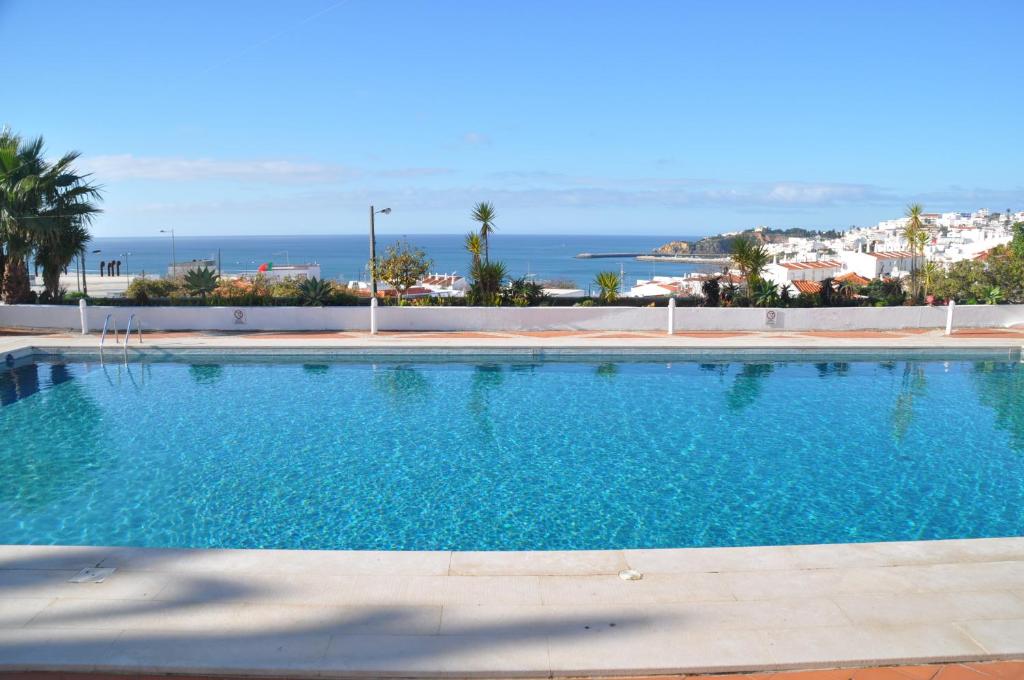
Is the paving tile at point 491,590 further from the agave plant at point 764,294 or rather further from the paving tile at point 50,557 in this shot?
the agave plant at point 764,294

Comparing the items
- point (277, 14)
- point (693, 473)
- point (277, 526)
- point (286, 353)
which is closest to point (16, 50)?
point (277, 14)

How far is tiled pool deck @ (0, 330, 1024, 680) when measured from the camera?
156 inches

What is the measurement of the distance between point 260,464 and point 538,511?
3567 millimetres

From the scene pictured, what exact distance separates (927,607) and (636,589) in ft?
5.95

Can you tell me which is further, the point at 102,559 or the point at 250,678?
the point at 102,559

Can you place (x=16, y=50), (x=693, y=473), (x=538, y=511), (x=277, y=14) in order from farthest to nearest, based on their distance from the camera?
(x=277, y=14)
(x=16, y=50)
(x=693, y=473)
(x=538, y=511)

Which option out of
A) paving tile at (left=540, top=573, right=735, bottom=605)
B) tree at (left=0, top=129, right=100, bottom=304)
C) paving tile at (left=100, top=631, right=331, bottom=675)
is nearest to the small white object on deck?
paving tile at (left=100, top=631, right=331, bottom=675)

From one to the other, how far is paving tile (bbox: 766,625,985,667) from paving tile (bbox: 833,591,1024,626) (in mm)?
100

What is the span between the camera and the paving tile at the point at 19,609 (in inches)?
169

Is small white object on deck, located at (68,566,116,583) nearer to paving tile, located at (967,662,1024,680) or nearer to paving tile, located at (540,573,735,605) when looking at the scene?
paving tile, located at (540,573,735,605)

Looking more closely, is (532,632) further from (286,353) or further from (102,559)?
(286,353)

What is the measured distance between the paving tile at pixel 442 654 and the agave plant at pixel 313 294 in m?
15.1

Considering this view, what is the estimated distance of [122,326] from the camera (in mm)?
17172

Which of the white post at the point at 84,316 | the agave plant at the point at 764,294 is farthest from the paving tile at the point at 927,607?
the white post at the point at 84,316
